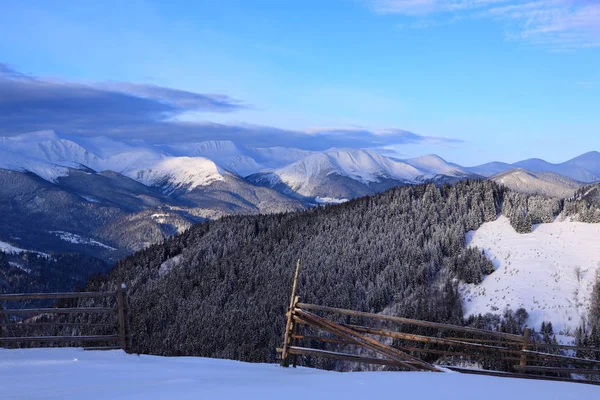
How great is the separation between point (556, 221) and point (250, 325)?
3861 centimetres

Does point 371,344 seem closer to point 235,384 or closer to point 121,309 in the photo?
point 235,384

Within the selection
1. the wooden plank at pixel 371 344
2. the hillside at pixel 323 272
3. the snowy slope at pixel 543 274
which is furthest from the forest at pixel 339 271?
the wooden plank at pixel 371 344

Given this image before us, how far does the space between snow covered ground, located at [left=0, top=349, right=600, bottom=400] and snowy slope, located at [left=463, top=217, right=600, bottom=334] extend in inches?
1534

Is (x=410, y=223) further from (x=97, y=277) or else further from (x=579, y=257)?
(x=97, y=277)

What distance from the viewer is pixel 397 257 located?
72500mm

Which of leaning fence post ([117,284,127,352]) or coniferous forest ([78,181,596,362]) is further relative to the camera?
coniferous forest ([78,181,596,362])

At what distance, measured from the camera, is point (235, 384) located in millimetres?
12008

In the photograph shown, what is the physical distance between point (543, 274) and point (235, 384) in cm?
4833

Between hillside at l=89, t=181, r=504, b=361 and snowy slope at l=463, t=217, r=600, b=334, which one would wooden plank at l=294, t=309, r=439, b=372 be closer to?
snowy slope at l=463, t=217, r=600, b=334

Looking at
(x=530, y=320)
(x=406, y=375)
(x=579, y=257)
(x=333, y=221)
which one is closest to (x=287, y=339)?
(x=406, y=375)

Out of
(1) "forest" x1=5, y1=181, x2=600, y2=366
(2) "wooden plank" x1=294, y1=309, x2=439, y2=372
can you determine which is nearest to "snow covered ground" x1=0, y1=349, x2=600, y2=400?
(2) "wooden plank" x1=294, y1=309, x2=439, y2=372

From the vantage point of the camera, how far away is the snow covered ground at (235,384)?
10.9m

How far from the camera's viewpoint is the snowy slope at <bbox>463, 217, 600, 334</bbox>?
5009cm

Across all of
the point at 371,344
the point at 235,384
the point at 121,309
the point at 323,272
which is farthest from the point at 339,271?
the point at 235,384
